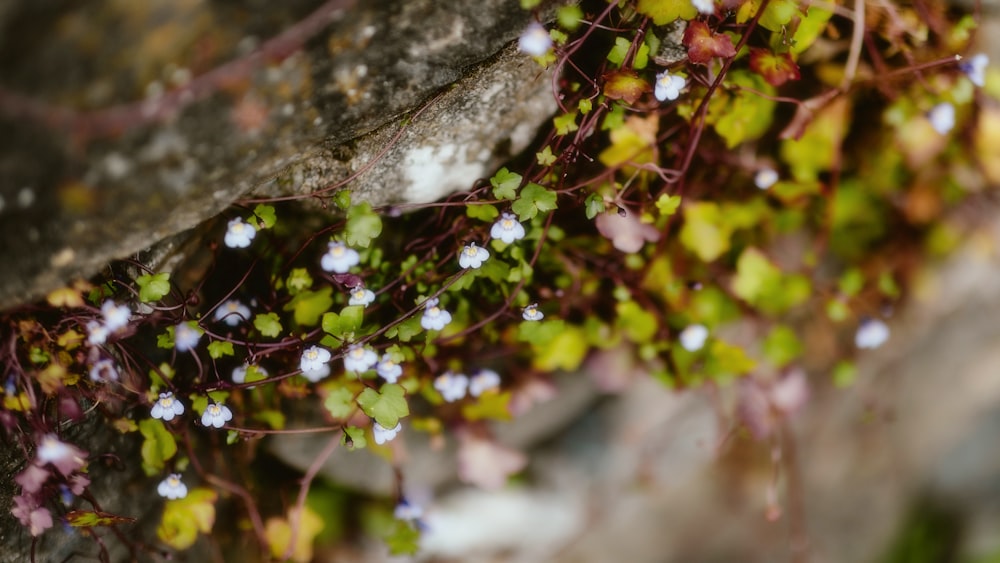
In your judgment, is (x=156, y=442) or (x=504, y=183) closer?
(x=504, y=183)

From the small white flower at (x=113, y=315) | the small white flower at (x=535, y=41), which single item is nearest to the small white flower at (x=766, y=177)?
the small white flower at (x=535, y=41)

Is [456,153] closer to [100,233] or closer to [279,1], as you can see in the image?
[279,1]

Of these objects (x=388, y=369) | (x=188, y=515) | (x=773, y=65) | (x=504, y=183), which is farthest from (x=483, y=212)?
(x=188, y=515)

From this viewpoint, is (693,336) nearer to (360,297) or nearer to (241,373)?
(360,297)

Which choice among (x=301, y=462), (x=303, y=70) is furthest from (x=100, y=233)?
(x=301, y=462)

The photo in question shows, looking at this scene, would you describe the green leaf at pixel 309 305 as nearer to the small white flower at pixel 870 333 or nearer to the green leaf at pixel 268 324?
the green leaf at pixel 268 324
